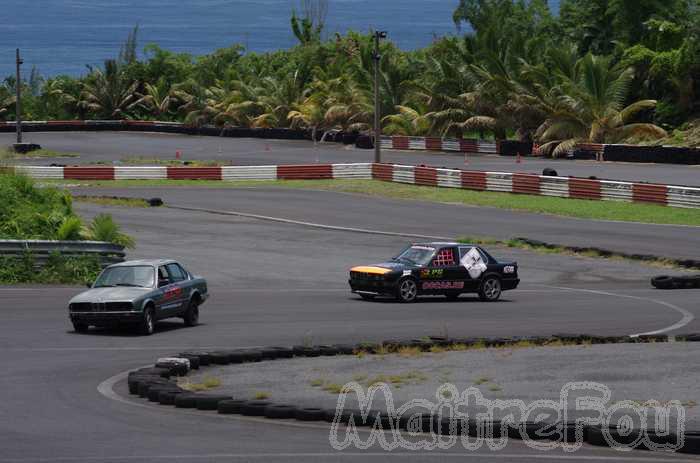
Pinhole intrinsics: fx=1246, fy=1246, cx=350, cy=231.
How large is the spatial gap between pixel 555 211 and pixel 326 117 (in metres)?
41.7

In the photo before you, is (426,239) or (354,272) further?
(426,239)

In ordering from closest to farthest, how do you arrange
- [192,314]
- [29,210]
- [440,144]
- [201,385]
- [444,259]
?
[201,385], [192,314], [444,259], [29,210], [440,144]

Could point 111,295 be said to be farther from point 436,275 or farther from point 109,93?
point 109,93

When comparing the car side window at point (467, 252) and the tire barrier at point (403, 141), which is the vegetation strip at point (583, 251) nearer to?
the car side window at point (467, 252)

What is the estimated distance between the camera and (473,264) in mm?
27406

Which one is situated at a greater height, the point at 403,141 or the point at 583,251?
the point at 403,141

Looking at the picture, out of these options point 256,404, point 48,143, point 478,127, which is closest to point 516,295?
point 256,404

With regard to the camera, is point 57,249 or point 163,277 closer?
point 163,277

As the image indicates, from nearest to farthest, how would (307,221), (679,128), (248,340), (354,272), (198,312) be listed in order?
1. (248,340)
2. (198,312)
3. (354,272)
4. (307,221)
5. (679,128)

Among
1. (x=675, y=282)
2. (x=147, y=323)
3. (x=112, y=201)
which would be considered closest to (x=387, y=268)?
(x=147, y=323)

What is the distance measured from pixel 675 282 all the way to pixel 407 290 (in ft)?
23.3

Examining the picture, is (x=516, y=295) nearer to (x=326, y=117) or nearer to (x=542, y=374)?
(x=542, y=374)

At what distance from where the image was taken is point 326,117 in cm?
8675

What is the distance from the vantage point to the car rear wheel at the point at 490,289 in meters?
27.5
